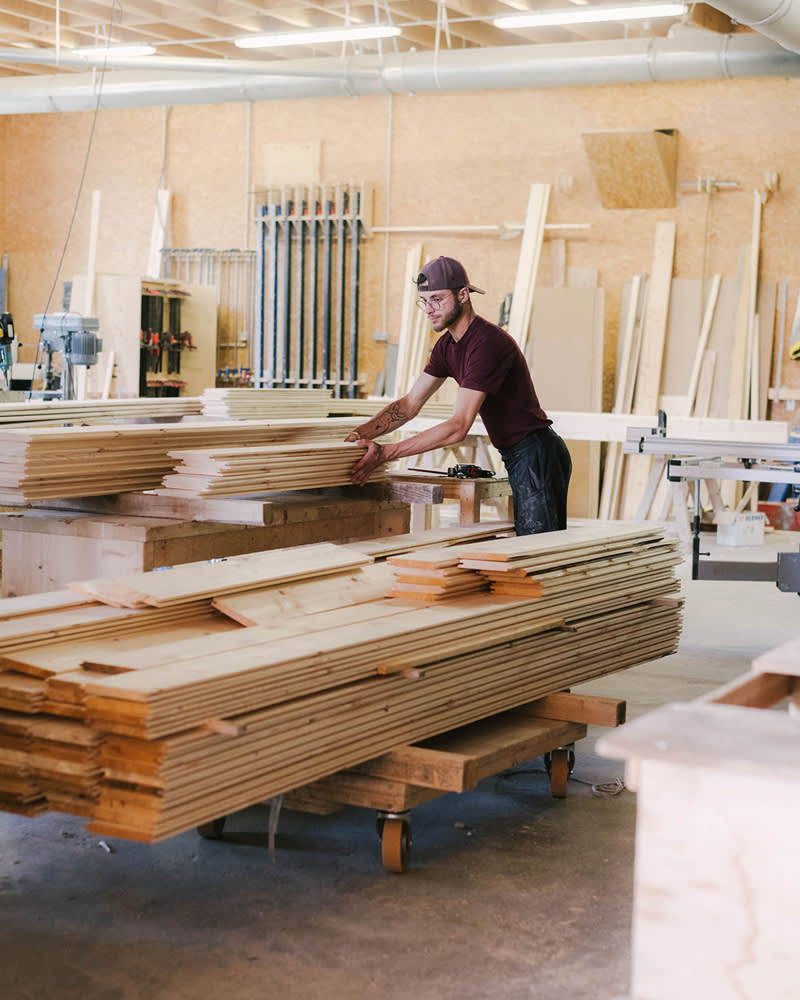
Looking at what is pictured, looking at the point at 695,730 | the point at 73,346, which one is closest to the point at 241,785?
the point at 695,730

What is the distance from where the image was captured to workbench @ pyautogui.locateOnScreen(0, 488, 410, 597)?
471 cm

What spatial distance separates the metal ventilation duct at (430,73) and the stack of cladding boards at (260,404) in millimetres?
3656

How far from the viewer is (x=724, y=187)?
11.9 meters

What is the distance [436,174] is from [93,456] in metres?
9.07

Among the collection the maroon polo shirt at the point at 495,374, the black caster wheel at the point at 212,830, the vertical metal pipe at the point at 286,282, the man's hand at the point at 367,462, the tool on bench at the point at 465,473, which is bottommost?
the black caster wheel at the point at 212,830

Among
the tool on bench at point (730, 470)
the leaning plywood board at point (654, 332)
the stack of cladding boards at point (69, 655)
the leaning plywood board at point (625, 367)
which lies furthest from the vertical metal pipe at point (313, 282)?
the stack of cladding boards at point (69, 655)

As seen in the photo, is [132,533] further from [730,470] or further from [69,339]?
[69,339]

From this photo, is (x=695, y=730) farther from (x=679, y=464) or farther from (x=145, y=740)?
(x=679, y=464)

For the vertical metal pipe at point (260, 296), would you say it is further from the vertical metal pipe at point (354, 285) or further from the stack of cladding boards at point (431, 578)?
the stack of cladding boards at point (431, 578)

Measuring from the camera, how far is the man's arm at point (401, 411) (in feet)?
18.4

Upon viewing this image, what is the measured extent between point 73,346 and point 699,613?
14.5 feet

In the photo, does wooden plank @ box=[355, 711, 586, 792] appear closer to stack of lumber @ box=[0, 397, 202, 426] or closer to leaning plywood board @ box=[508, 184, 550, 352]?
stack of lumber @ box=[0, 397, 202, 426]

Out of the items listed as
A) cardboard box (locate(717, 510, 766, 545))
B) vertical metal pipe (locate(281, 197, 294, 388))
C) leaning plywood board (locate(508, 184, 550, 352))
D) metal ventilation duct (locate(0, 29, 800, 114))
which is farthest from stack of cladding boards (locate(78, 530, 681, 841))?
vertical metal pipe (locate(281, 197, 294, 388))

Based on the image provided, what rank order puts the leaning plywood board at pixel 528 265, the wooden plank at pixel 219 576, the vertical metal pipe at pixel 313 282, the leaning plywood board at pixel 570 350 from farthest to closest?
1. the vertical metal pipe at pixel 313 282
2. the leaning plywood board at pixel 570 350
3. the leaning plywood board at pixel 528 265
4. the wooden plank at pixel 219 576
